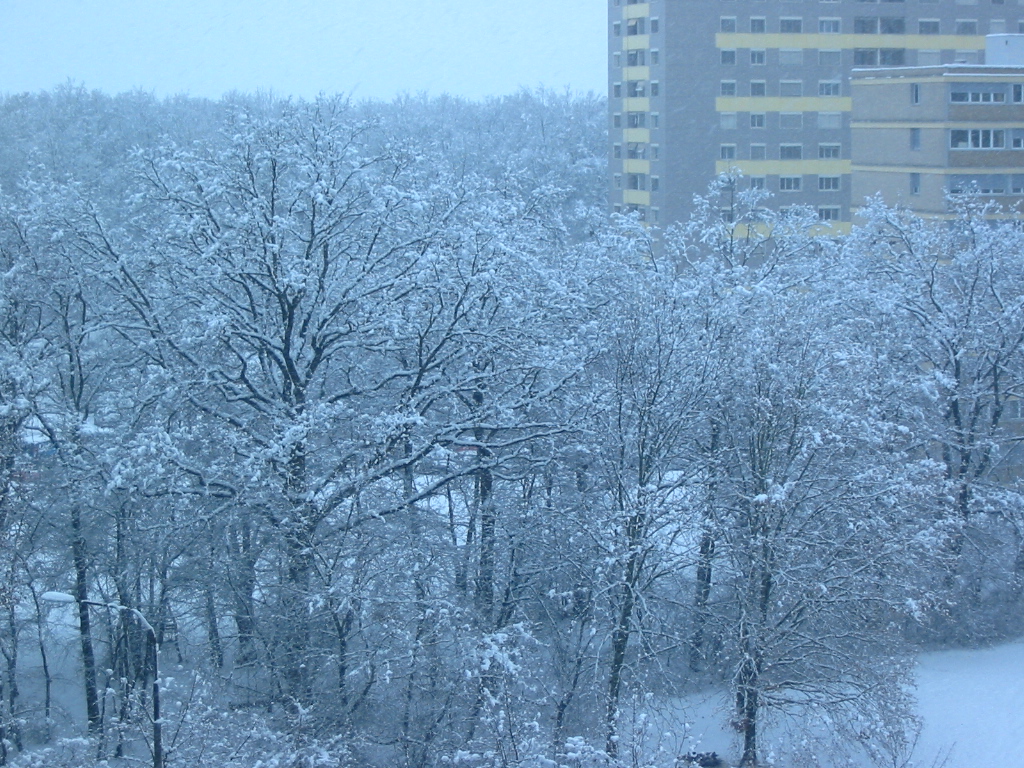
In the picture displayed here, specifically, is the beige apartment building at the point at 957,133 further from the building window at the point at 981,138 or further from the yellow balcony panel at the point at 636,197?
the yellow balcony panel at the point at 636,197

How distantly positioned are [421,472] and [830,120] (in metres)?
29.0

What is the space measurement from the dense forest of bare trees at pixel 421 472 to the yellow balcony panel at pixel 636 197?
80.6 ft

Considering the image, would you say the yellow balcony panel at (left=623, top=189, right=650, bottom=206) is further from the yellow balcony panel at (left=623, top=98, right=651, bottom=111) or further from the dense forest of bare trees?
the dense forest of bare trees

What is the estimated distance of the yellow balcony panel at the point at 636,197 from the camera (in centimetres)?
3769

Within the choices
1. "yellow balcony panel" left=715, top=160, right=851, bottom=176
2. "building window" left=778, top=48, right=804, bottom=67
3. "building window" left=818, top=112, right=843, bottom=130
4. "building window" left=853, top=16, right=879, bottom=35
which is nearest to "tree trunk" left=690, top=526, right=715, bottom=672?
"yellow balcony panel" left=715, top=160, right=851, bottom=176

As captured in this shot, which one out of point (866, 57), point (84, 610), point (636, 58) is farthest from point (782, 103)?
point (84, 610)

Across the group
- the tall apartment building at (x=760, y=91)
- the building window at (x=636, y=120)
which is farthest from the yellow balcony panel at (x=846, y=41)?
the building window at (x=636, y=120)

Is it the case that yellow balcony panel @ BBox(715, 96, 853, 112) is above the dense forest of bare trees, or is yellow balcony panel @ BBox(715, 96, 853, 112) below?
above

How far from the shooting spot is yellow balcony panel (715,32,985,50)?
120 feet

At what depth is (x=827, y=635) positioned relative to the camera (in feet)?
35.1

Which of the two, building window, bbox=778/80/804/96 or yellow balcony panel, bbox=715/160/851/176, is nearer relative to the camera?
yellow balcony panel, bbox=715/160/851/176

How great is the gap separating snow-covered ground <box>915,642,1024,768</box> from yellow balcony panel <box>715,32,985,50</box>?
26473 millimetres

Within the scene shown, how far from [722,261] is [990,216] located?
11010 millimetres

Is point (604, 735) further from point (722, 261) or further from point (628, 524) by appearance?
point (722, 261)
